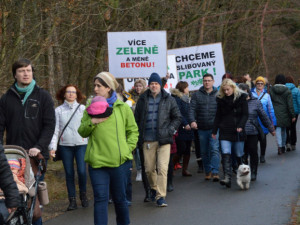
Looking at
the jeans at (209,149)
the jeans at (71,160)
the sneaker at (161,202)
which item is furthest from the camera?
the jeans at (209,149)

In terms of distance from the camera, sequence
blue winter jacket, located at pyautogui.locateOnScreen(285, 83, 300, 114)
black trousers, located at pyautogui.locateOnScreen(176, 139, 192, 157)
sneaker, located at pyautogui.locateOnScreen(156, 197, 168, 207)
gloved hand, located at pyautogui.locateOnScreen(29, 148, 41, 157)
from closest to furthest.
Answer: gloved hand, located at pyautogui.locateOnScreen(29, 148, 41, 157) < sneaker, located at pyautogui.locateOnScreen(156, 197, 168, 207) < black trousers, located at pyautogui.locateOnScreen(176, 139, 192, 157) < blue winter jacket, located at pyautogui.locateOnScreen(285, 83, 300, 114)

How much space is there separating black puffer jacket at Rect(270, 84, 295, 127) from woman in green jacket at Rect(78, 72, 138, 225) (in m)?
9.43

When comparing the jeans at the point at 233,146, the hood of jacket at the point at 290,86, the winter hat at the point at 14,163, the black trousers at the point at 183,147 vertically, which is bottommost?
the black trousers at the point at 183,147

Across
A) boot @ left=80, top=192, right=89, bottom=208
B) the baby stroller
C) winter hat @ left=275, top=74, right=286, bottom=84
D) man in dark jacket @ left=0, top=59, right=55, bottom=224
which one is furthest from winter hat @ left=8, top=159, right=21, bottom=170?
winter hat @ left=275, top=74, right=286, bottom=84

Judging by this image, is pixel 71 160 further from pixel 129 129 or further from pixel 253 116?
pixel 253 116

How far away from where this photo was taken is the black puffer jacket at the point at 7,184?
4977 mm

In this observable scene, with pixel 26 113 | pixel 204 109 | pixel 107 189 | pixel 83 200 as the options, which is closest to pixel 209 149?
pixel 204 109

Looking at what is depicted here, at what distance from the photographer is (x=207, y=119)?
1244 centimetres

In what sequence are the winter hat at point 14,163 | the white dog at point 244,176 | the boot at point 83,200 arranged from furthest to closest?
the white dog at point 244,176 < the boot at point 83,200 < the winter hat at point 14,163

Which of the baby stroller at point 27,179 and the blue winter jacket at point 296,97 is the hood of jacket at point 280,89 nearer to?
the blue winter jacket at point 296,97

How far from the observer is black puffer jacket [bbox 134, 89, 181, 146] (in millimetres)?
10203

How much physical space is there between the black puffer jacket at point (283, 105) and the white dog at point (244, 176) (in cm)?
543

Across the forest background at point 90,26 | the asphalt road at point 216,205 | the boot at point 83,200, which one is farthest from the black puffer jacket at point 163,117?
the forest background at point 90,26

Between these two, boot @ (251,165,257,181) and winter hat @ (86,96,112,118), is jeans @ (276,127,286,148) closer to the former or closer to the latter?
boot @ (251,165,257,181)
